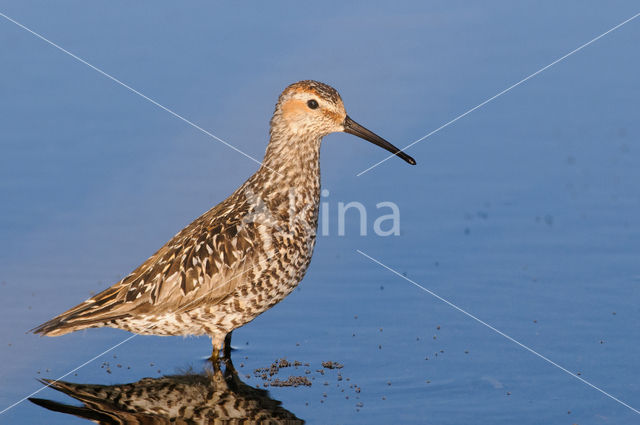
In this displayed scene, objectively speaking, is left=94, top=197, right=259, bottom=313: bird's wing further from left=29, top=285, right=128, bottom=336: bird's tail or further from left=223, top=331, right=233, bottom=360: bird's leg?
left=223, top=331, right=233, bottom=360: bird's leg

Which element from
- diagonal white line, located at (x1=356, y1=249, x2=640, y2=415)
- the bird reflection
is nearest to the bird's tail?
the bird reflection

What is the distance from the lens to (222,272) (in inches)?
344

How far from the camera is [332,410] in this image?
792 centimetres

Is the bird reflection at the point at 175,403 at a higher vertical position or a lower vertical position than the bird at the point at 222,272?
lower

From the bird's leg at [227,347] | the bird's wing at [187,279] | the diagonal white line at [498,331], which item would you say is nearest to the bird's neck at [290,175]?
the bird's wing at [187,279]

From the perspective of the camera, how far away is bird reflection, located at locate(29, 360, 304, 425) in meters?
7.81

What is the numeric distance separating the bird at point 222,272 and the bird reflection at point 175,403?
54 cm

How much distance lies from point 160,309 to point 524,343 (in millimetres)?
3250

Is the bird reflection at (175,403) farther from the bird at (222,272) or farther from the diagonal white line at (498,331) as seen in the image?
the diagonal white line at (498,331)

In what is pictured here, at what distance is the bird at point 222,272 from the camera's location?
8.74 m

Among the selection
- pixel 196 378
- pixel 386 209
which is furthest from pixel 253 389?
pixel 386 209

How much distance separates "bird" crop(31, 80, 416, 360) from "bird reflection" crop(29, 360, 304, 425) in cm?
54

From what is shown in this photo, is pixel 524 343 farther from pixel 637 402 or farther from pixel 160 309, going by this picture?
pixel 160 309

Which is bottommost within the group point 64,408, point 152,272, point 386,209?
point 64,408
